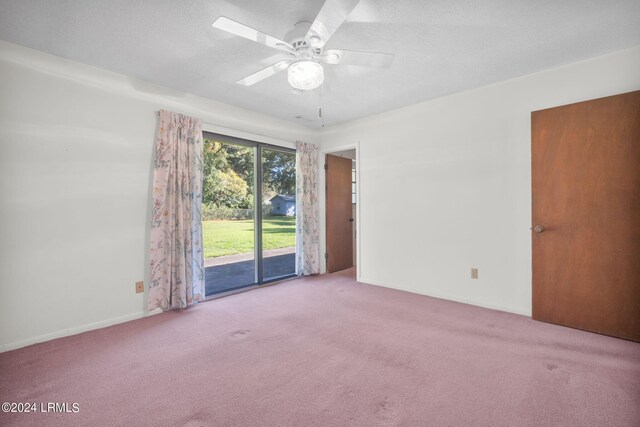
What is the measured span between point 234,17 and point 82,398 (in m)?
2.65

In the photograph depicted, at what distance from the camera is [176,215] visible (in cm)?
315

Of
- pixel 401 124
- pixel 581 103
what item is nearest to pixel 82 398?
pixel 401 124

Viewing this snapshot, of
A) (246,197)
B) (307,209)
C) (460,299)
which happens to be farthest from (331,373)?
(246,197)

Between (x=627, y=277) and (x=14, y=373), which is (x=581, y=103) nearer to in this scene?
(x=627, y=277)

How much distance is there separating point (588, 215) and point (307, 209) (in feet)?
10.9

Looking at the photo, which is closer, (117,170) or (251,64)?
(251,64)

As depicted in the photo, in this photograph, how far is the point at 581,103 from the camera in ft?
8.36

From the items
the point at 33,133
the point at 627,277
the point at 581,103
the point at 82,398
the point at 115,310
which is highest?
the point at 581,103

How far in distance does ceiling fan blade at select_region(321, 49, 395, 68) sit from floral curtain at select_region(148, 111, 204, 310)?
6.29 feet

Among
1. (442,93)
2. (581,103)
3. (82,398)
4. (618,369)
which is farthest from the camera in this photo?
(442,93)

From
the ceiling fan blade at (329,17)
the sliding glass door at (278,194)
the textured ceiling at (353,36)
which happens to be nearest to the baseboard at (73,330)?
the sliding glass door at (278,194)

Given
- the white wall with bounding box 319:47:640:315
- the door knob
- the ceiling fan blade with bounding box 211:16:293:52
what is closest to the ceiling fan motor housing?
the ceiling fan blade with bounding box 211:16:293:52

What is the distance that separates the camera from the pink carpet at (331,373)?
157cm

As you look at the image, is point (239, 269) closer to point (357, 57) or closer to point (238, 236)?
point (238, 236)
